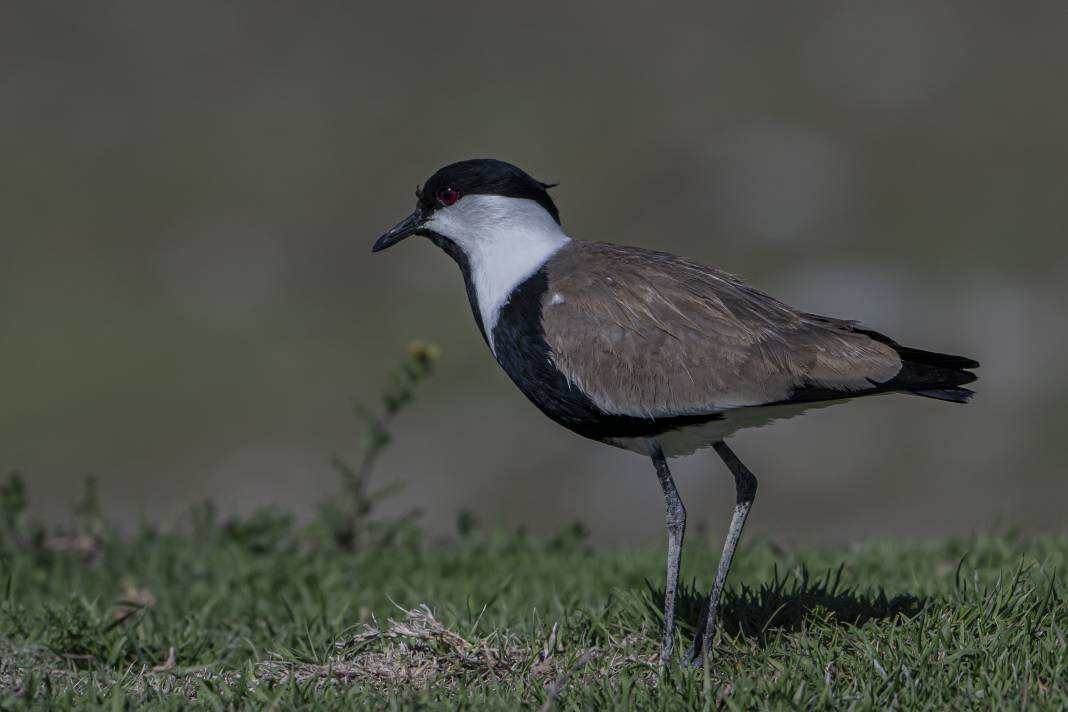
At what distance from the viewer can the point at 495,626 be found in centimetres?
484

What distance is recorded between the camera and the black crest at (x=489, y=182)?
5.13 m

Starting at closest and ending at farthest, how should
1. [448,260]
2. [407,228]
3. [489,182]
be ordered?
[489,182], [407,228], [448,260]

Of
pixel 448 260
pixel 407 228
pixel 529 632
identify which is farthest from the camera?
pixel 448 260

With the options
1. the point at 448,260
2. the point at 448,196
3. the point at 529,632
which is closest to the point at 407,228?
the point at 448,196

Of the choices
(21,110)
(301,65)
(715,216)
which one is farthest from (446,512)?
(21,110)

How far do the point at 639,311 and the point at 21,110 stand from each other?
2352 cm

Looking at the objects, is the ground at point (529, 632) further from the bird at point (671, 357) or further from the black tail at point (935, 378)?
the black tail at point (935, 378)

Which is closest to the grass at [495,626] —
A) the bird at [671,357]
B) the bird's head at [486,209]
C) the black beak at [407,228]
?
the bird at [671,357]

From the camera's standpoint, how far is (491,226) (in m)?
5.09

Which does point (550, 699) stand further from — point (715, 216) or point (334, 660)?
point (715, 216)

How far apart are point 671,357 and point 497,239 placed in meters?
0.95

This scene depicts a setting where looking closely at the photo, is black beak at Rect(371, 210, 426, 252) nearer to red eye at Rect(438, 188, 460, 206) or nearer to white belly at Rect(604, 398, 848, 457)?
red eye at Rect(438, 188, 460, 206)

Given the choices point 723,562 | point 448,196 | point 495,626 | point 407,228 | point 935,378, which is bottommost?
point 495,626

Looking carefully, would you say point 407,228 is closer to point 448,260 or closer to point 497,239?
point 497,239
